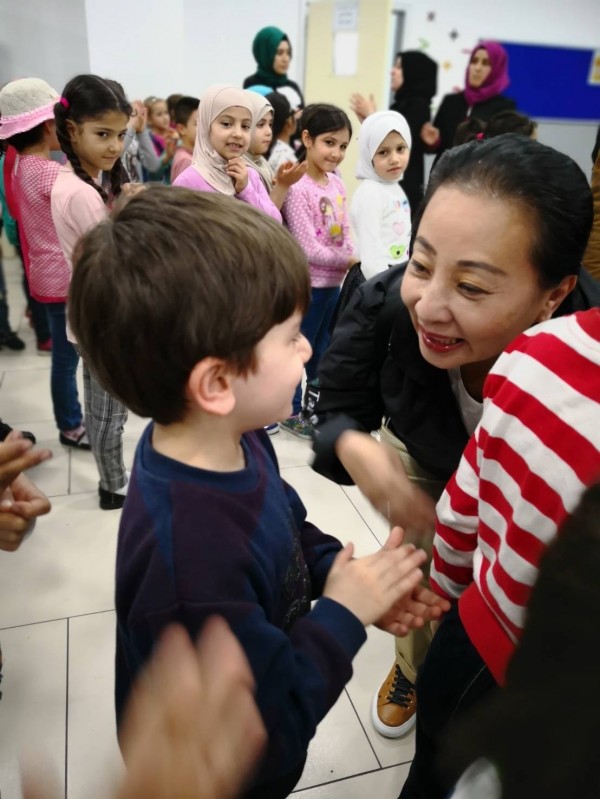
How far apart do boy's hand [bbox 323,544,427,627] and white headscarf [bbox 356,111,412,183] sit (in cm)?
209

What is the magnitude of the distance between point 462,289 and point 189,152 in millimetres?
3085

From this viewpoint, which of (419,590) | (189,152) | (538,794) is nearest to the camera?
(538,794)

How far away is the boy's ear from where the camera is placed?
61cm

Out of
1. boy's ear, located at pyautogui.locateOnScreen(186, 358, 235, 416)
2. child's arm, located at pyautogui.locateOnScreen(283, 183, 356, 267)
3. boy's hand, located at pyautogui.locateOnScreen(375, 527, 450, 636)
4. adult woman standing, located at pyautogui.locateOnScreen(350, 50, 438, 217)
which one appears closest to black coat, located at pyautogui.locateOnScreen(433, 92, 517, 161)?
adult woman standing, located at pyautogui.locateOnScreen(350, 50, 438, 217)

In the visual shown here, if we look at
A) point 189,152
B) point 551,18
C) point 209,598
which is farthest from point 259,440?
point 551,18

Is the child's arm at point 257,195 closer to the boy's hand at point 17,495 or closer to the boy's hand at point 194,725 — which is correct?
the boy's hand at point 17,495

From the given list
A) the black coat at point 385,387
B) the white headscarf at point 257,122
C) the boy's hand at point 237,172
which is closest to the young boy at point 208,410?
the black coat at point 385,387

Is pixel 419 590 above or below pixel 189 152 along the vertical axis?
below

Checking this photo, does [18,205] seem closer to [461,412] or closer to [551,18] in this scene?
[461,412]

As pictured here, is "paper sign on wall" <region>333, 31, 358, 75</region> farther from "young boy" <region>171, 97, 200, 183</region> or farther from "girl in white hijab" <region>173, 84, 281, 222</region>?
"girl in white hijab" <region>173, 84, 281, 222</region>

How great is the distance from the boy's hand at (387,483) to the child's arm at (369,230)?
145cm

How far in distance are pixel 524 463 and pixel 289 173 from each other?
204 centimetres

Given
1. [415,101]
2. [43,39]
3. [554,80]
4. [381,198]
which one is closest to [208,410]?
[381,198]

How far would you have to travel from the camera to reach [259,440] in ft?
2.64
